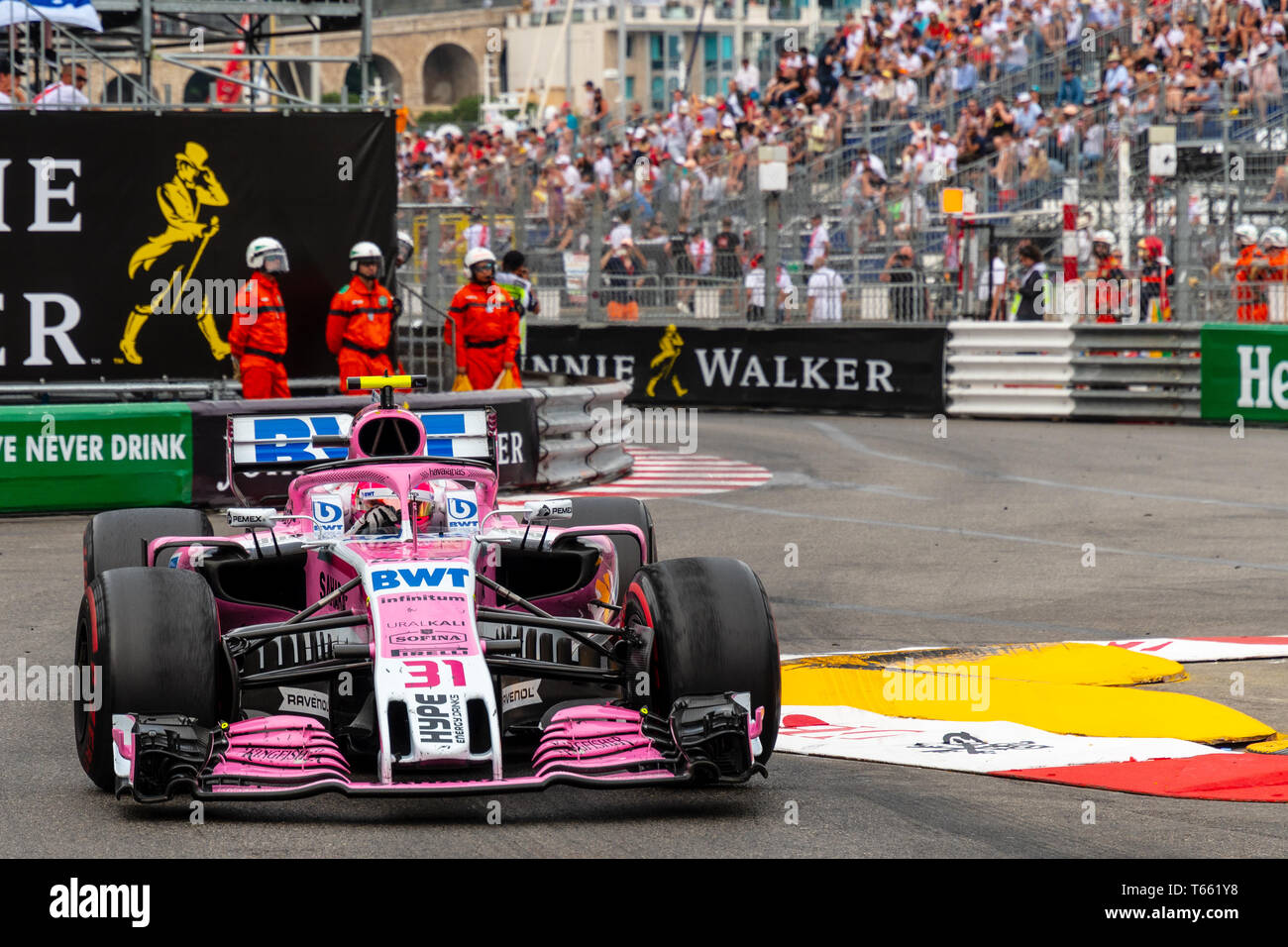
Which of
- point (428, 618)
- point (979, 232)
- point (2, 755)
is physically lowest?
point (2, 755)

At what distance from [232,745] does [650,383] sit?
1783 centimetres

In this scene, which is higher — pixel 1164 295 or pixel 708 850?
pixel 1164 295

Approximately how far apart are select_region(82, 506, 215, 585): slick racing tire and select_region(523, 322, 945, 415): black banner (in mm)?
14979

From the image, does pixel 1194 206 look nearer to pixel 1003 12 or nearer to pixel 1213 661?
pixel 1003 12

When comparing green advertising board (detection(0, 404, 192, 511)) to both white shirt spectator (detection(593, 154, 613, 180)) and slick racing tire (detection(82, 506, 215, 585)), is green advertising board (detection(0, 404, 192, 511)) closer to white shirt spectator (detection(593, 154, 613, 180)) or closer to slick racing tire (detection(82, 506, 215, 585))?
slick racing tire (detection(82, 506, 215, 585))

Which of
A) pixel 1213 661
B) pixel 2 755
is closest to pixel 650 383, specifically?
pixel 1213 661

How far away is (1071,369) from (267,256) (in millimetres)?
10375

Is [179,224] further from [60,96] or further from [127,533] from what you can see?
[127,533]

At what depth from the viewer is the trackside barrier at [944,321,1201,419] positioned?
2133 centimetres

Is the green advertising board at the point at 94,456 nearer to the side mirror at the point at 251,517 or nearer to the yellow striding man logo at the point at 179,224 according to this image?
the yellow striding man logo at the point at 179,224

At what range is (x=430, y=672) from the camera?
6035 mm
